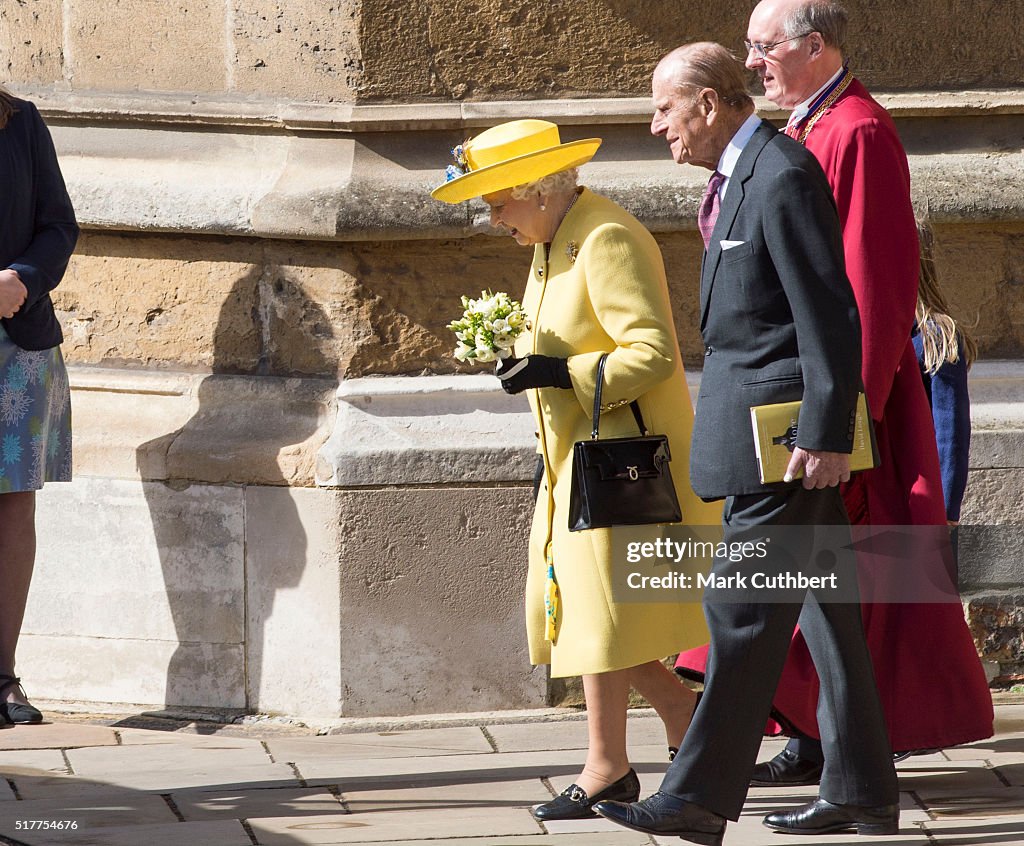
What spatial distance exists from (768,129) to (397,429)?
1.74 meters

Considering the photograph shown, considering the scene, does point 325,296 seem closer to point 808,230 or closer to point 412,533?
point 412,533

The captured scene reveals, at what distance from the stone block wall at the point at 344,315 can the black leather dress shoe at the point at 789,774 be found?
97 centimetres

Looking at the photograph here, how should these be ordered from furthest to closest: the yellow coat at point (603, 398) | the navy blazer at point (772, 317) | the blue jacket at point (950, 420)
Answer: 1. the blue jacket at point (950, 420)
2. the yellow coat at point (603, 398)
3. the navy blazer at point (772, 317)

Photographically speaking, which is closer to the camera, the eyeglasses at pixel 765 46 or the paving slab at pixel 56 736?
the eyeglasses at pixel 765 46

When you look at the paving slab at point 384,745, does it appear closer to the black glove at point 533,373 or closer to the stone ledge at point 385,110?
the black glove at point 533,373

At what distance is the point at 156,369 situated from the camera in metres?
5.20

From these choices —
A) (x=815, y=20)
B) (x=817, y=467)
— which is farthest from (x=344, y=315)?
(x=817, y=467)

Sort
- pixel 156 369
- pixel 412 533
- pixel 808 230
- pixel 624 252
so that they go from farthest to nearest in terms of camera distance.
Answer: pixel 156 369 → pixel 412 533 → pixel 624 252 → pixel 808 230

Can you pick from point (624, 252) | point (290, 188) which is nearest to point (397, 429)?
point (290, 188)

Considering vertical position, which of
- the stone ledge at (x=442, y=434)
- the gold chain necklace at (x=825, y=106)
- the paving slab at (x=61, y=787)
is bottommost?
the paving slab at (x=61, y=787)

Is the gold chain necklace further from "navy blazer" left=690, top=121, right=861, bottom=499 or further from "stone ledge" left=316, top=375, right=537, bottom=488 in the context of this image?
"stone ledge" left=316, top=375, right=537, bottom=488

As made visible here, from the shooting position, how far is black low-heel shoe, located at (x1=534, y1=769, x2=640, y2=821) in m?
3.91

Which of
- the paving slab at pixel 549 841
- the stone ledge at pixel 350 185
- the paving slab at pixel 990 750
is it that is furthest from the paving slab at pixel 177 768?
the paving slab at pixel 990 750

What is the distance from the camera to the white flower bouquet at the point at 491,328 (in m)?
3.83
